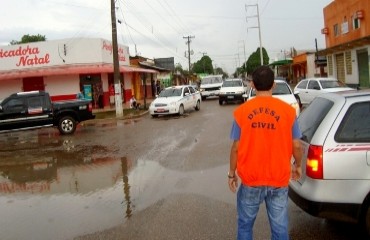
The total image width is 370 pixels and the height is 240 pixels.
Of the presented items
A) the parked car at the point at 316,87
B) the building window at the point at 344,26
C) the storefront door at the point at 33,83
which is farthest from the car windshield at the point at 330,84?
the storefront door at the point at 33,83

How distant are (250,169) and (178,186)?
4526 millimetres

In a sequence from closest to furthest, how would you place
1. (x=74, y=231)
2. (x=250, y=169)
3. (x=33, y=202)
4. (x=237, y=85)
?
1. (x=250, y=169)
2. (x=74, y=231)
3. (x=33, y=202)
4. (x=237, y=85)

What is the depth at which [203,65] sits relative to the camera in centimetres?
13525

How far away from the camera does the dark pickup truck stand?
672 inches

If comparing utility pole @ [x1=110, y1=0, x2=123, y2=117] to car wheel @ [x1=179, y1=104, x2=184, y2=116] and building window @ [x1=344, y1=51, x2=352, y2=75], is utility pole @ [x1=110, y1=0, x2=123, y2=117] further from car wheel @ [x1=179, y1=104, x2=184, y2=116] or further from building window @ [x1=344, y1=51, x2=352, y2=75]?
building window @ [x1=344, y1=51, x2=352, y2=75]

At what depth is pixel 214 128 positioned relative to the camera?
54.7 feet

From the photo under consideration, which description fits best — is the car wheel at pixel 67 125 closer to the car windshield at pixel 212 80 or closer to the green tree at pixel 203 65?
the car windshield at pixel 212 80

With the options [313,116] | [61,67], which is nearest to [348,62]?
[61,67]

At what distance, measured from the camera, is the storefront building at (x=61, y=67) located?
3036 centimetres

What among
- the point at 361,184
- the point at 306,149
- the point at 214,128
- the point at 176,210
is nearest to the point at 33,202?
the point at 176,210

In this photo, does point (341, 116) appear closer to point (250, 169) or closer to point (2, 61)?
point (250, 169)

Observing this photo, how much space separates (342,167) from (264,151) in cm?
136

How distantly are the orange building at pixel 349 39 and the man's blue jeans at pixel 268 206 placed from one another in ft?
86.0

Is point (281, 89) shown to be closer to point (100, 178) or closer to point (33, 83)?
point (100, 178)
